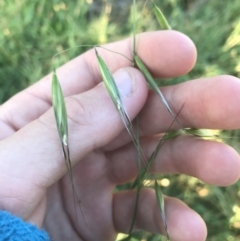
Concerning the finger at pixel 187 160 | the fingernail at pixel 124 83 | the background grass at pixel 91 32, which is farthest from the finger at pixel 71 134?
the background grass at pixel 91 32

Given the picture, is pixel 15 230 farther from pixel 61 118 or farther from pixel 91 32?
pixel 91 32

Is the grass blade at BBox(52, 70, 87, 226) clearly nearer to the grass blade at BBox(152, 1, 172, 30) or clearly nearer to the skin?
the skin

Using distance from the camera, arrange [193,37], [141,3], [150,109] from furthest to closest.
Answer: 1. [141,3]
2. [193,37]
3. [150,109]

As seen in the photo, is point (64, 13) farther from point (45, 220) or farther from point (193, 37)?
point (45, 220)

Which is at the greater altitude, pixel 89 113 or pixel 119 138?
pixel 89 113

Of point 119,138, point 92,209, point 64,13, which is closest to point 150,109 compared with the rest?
point 119,138

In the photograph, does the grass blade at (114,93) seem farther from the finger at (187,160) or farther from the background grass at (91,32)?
the background grass at (91,32)
